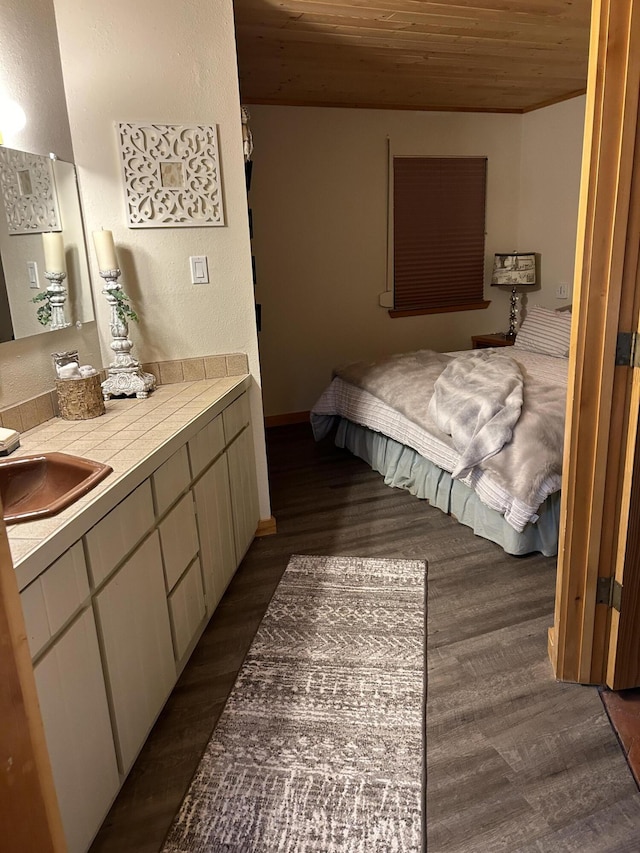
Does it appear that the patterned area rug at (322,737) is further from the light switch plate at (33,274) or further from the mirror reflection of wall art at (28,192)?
the mirror reflection of wall art at (28,192)

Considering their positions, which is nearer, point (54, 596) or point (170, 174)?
point (54, 596)

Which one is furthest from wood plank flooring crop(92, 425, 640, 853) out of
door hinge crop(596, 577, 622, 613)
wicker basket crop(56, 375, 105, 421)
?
wicker basket crop(56, 375, 105, 421)

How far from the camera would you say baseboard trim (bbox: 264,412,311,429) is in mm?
5156

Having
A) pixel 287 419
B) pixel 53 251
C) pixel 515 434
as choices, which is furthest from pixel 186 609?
pixel 287 419

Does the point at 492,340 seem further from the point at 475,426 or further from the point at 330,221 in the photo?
the point at 475,426

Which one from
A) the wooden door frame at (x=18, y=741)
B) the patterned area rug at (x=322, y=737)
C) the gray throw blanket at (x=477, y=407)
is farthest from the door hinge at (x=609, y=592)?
the wooden door frame at (x=18, y=741)

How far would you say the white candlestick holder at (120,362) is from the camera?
8.30ft

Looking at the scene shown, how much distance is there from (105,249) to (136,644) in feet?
5.29

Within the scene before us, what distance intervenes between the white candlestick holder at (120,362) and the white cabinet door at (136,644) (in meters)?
0.95

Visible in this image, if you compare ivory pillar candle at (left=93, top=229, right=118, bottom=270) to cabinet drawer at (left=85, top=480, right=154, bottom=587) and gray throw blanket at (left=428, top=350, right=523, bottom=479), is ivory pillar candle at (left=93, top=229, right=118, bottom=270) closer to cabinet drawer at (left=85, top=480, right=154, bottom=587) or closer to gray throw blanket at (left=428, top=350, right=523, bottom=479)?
cabinet drawer at (left=85, top=480, right=154, bottom=587)

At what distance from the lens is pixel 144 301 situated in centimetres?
269

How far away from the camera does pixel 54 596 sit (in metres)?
1.25

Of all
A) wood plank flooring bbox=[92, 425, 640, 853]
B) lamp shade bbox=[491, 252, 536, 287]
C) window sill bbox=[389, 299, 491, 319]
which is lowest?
wood plank flooring bbox=[92, 425, 640, 853]

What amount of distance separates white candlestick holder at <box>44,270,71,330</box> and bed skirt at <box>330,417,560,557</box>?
205cm
